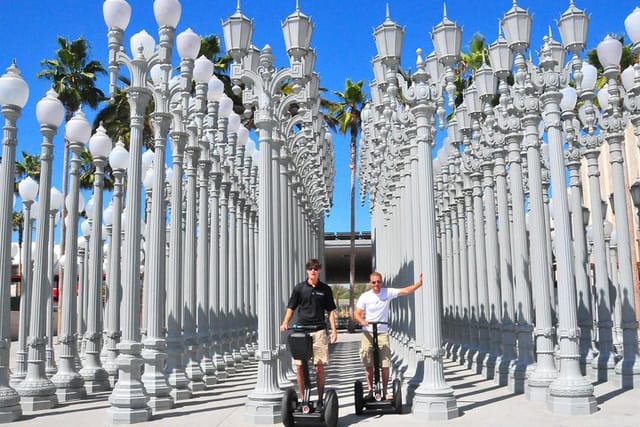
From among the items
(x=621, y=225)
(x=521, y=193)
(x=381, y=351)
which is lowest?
(x=381, y=351)

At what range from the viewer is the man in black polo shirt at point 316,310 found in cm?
877

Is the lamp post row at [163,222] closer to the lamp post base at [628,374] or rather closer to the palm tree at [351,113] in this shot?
the lamp post base at [628,374]

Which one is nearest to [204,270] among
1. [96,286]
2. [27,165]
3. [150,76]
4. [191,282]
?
[191,282]

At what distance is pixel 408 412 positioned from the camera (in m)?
9.76

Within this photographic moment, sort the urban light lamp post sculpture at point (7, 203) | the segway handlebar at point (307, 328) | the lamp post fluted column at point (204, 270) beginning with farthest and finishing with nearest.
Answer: the lamp post fluted column at point (204, 270), the urban light lamp post sculpture at point (7, 203), the segway handlebar at point (307, 328)

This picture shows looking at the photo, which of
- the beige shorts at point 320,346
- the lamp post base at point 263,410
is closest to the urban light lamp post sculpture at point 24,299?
the lamp post base at point 263,410

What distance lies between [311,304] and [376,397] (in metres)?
1.88

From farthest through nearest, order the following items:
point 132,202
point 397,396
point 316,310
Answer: point 132,202
point 397,396
point 316,310

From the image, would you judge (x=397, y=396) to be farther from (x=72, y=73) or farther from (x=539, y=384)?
(x=72, y=73)

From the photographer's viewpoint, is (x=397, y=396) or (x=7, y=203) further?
(x=7, y=203)

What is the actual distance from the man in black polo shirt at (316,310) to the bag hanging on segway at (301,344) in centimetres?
38

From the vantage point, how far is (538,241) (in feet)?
34.7

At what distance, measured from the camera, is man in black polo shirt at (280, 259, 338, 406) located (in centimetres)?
877

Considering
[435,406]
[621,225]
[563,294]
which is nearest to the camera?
[435,406]
